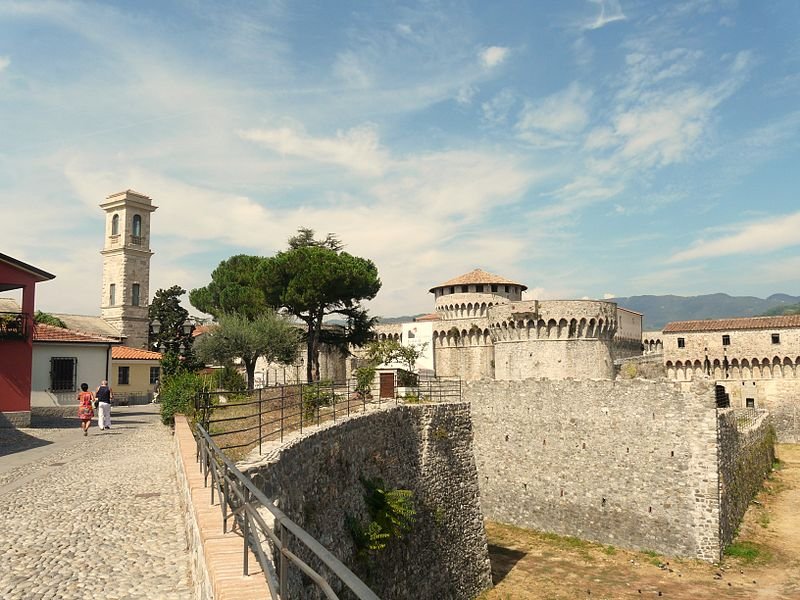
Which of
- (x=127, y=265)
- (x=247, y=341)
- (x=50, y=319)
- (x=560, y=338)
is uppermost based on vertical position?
(x=127, y=265)

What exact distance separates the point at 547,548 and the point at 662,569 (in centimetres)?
443

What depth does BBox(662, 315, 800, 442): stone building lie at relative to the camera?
45.0 metres

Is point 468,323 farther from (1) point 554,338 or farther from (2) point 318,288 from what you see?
(2) point 318,288

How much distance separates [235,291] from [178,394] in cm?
2207

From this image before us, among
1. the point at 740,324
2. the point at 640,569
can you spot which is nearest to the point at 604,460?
the point at 640,569

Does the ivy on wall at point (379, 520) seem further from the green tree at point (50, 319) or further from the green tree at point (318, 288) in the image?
the green tree at point (50, 319)

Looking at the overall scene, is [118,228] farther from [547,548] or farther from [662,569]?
[662,569]

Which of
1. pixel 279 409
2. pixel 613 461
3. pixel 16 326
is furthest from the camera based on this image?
pixel 613 461

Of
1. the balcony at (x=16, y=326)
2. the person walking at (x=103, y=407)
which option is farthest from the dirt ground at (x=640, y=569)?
the balcony at (x=16, y=326)

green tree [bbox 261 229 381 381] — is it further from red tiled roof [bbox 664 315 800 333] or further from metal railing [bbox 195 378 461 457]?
red tiled roof [bbox 664 315 800 333]

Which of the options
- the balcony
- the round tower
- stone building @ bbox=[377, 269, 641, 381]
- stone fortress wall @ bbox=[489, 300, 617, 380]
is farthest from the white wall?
the round tower

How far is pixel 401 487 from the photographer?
17.3m

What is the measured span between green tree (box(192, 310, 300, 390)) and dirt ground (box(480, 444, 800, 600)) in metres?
14.8

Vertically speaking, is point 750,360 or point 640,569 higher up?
point 750,360
